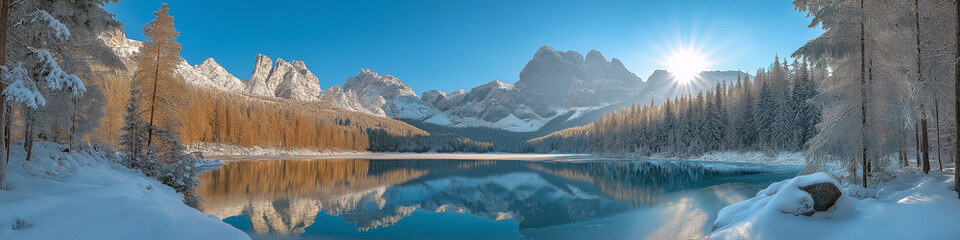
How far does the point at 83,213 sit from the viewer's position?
23.7 feet

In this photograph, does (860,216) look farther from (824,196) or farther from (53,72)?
(53,72)

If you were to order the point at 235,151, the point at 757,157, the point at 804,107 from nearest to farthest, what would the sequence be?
the point at 804,107, the point at 757,157, the point at 235,151

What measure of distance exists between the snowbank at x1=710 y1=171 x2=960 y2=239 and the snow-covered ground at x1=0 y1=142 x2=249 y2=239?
1270 cm

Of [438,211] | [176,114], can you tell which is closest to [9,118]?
[176,114]

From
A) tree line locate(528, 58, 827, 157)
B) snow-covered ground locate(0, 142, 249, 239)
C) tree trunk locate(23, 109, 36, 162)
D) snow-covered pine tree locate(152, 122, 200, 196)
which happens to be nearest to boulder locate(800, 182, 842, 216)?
snow-covered ground locate(0, 142, 249, 239)

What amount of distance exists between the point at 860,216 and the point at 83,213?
55.8ft

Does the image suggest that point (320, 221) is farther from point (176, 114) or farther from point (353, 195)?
point (176, 114)

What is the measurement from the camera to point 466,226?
1469 cm

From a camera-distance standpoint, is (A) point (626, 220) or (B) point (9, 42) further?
(A) point (626, 220)

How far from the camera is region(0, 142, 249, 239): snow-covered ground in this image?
261 inches

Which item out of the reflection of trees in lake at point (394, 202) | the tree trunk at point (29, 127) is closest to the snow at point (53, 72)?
the tree trunk at point (29, 127)

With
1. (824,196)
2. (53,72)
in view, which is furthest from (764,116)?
(53,72)

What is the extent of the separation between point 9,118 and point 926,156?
26875 millimetres

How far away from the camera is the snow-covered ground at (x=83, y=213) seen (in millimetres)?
6617
